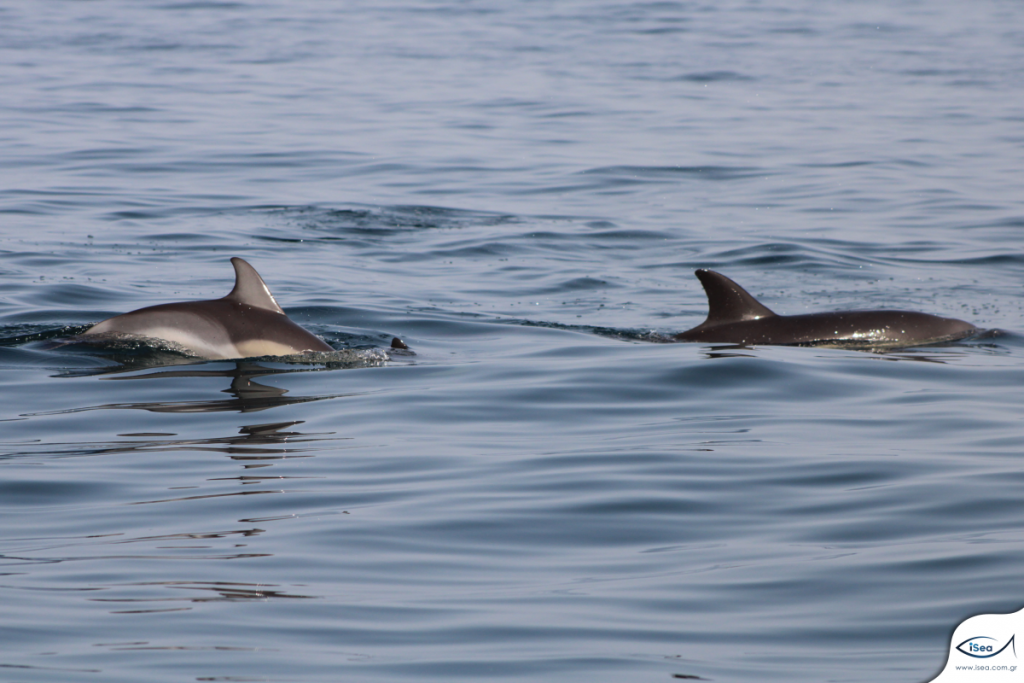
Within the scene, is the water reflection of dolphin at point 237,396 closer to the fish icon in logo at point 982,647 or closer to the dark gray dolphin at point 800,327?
the dark gray dolphin at point 800,327

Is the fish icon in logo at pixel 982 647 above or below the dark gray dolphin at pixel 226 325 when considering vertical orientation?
above

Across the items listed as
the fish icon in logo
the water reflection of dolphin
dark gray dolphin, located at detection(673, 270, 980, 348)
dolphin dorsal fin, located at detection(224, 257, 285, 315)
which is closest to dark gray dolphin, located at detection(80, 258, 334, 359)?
dolphin dorsal fin, located at detection(224, 257, 285, 315)

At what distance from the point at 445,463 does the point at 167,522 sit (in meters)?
1.83

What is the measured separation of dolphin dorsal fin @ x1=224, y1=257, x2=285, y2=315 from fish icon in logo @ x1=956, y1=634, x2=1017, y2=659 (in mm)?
7077

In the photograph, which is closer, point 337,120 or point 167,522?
point 167,522

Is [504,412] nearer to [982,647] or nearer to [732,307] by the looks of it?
[732,307]

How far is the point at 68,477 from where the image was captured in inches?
279

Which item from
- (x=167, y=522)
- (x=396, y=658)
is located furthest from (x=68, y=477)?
(x=396, y=658)

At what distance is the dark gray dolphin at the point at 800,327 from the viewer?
11609mm

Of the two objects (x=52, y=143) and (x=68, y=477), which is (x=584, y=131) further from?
(x=68, y=477)

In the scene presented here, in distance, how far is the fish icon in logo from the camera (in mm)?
4066

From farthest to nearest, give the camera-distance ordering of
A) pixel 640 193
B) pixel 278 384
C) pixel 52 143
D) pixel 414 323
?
1. pixel 52 143
2. pixel 640 193
3. pixel 414 323
4. pixel 278 384

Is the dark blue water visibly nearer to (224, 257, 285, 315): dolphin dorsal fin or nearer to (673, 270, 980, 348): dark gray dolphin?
(673, 270, 980, 348): dark gray dolphin

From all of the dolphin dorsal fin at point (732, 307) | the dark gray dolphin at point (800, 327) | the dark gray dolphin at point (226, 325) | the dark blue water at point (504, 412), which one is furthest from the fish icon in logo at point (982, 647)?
the dolphin dorsal fin at point (732, 307)
